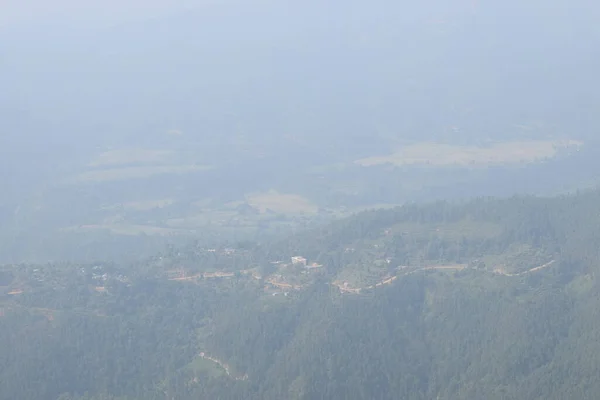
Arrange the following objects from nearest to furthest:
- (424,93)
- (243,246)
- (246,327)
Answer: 1. (246,327)
2. (243,246)
3. (424,93)

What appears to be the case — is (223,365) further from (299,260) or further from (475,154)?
(475,154)

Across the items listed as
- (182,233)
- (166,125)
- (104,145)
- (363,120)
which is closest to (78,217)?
(182,233)

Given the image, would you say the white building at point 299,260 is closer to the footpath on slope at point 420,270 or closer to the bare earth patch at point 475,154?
the footpath on slope at point 420,270

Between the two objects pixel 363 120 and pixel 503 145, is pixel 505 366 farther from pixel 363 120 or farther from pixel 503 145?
pixel 363 120

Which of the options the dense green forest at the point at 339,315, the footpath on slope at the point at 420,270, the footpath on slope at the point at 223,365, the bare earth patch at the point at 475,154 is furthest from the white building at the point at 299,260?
the bare earth patch at the point at 475,154

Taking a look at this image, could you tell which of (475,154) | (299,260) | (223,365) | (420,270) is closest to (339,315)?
(223,365)

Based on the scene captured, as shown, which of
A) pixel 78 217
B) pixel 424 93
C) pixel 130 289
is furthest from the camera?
pixel 424 93
